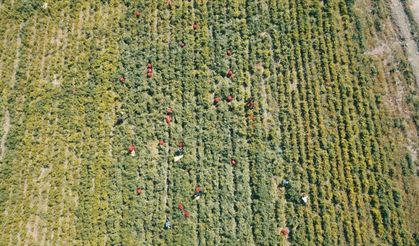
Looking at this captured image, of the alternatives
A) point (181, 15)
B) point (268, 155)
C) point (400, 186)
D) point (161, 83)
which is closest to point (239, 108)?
point (268, 155)

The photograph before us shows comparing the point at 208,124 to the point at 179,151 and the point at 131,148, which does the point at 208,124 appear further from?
the point at 131,148

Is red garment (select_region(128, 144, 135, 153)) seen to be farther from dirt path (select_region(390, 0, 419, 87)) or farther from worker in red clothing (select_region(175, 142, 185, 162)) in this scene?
dirt path (select_region(390, 0, 419, 87))

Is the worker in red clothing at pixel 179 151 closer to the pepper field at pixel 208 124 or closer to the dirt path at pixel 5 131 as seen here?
the pepper field at pixel 208 124

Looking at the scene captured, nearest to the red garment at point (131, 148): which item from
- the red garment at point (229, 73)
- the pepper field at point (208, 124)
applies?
the pepper field at point (208, 124)

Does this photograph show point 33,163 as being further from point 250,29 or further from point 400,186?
point 400,186

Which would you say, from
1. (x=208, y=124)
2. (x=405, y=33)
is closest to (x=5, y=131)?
(x=208, y=124)

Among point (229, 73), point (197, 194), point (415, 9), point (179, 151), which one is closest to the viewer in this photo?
point (197, 194)
